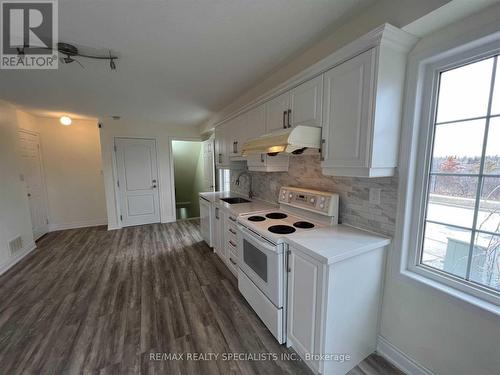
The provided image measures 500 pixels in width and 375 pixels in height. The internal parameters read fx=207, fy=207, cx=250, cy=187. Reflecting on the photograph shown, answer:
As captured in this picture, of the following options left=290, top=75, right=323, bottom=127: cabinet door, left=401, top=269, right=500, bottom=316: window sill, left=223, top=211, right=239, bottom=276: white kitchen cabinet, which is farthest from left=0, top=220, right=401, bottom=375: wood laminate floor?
left=290, top=75, right=323, bottom=127: cabinet door

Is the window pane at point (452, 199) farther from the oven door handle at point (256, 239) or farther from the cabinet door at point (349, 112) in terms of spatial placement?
the oven door handle at point (256, 239)

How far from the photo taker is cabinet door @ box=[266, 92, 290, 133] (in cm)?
197

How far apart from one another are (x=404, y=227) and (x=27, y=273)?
4.46 meters

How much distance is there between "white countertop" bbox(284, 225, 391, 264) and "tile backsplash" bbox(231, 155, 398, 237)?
10 centimetres

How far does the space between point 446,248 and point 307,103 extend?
4.60 ft

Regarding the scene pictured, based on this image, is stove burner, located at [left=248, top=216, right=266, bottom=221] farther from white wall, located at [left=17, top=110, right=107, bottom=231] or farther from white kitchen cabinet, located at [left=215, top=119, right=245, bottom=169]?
white wall, located at [left=17, top=110, right=107, bottom=231]

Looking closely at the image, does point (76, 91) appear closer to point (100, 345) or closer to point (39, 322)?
point (39, 322)

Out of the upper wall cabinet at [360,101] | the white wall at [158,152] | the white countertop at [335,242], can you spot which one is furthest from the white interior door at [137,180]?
the white countertop at [335,242]

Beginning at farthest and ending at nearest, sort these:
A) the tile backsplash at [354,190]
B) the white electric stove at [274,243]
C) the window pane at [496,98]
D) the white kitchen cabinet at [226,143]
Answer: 1. the white kitchen cabinet at [226,143]
2. the white electric stove at [274,243]
3. the tile backsplash at [354,190]
4. the window pane at [496,98]

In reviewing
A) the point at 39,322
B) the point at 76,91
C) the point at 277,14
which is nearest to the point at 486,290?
the point at 277,14

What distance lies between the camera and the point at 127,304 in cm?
221

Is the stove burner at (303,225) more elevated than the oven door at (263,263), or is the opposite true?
the stove burner at (303,225)

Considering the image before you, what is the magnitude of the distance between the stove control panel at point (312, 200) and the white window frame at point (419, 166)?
49 cm

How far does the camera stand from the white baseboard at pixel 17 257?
2883mm
